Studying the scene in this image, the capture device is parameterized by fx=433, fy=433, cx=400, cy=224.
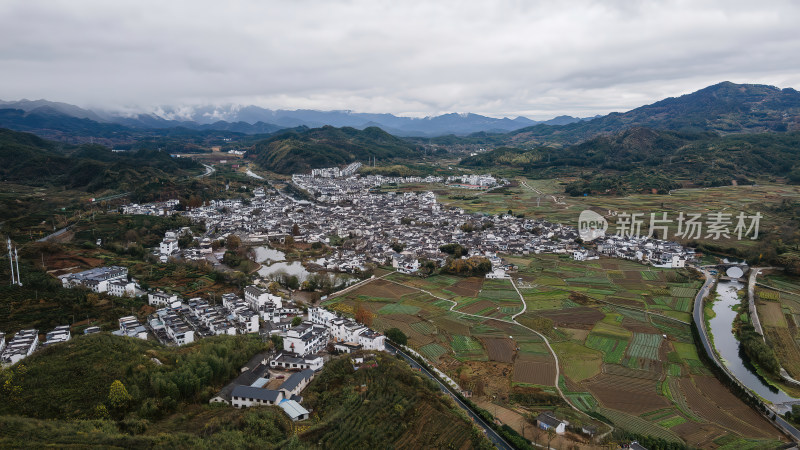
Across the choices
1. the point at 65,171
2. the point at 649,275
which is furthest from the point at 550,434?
the point at 65,171

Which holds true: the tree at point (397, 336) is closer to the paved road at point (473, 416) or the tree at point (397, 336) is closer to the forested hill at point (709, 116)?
the paved road at point (473, 416)

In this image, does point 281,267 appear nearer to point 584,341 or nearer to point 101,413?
point 101,413

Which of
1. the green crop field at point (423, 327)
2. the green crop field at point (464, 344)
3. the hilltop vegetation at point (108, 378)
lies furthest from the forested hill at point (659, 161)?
the hilltop vegetation at point (108, 378)

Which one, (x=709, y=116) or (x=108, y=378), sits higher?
(x=709, y=116)

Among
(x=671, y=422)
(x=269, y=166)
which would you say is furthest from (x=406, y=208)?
(x=269, y=166)

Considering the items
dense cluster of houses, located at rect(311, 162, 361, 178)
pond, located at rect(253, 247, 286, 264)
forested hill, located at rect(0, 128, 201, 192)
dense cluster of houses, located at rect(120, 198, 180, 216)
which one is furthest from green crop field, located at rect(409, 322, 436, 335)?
dense cluster of houses, located at rect(311, 162, 361, 178)

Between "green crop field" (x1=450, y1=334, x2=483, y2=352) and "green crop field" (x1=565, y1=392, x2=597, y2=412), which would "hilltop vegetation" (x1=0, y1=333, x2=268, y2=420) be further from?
"green crop field" (x1=565, y1=392, x2=597, y2=412)
